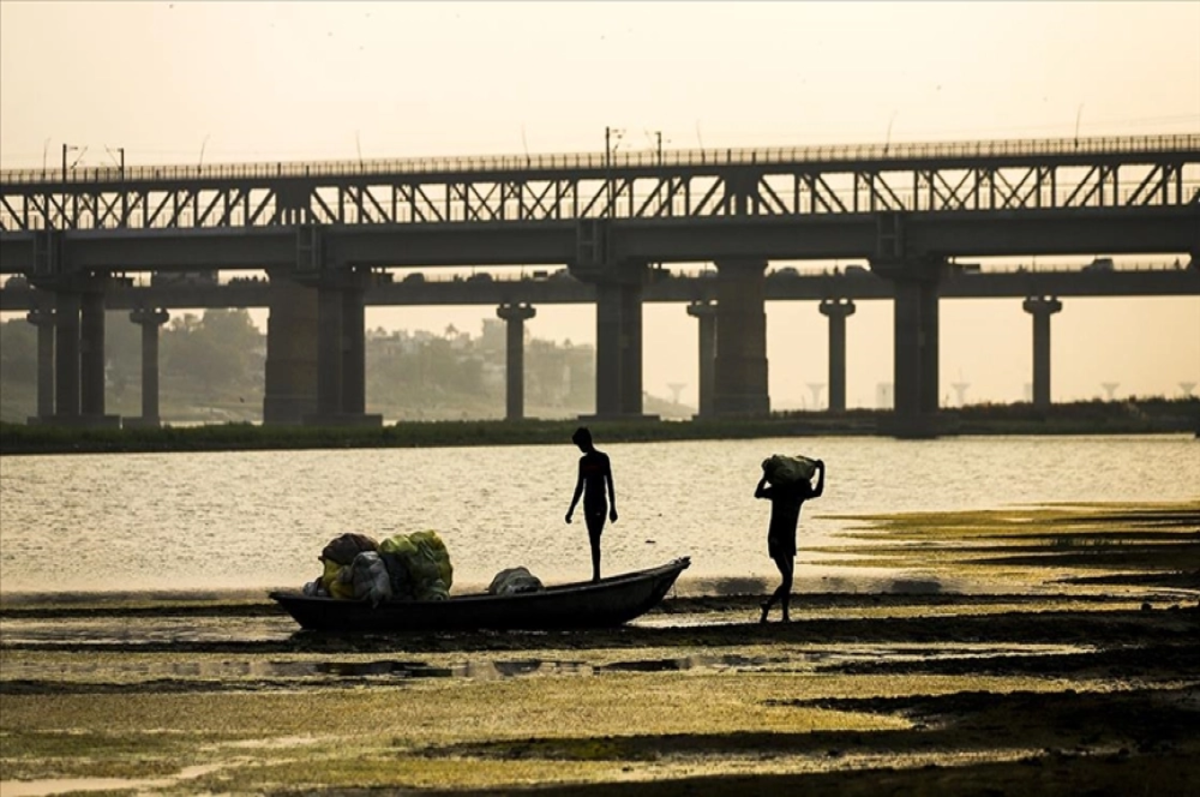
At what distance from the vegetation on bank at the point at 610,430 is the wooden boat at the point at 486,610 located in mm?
94103

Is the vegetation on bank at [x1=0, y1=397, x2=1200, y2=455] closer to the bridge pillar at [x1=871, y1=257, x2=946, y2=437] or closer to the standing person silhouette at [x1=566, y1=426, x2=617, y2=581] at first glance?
the bridge pillar at [x1=871, y1=257, x2=946, y2=437]

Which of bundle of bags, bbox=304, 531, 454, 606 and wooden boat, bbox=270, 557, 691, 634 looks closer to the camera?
wooden boat, bbox=270, 557, 691, 634

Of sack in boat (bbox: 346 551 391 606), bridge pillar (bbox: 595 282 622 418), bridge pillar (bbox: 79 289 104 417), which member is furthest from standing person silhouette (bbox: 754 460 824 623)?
bridge pillar (bbox: 79 289 104 417)

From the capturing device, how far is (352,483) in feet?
286

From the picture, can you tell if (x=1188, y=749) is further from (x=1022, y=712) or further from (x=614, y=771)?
(x=614, y=771)

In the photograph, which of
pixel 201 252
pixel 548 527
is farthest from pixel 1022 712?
pixel 201 252

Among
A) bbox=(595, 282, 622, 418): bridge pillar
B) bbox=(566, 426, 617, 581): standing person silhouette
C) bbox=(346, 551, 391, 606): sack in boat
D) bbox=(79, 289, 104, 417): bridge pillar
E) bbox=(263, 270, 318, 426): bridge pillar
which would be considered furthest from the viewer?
bbox=(263, 270, 318, 426): bridge pillar

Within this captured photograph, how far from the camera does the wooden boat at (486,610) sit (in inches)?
1190

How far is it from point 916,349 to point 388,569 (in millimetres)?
119983

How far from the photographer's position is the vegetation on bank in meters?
128

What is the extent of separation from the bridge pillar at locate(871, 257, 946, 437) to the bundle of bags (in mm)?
117755

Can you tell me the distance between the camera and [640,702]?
23.4m

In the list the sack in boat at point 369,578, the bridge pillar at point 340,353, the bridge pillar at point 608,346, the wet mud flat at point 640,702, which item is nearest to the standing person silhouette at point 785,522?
the wet mud flat at point 640,702

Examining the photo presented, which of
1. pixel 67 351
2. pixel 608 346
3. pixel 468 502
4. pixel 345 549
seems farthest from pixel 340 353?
pixel 345 549
